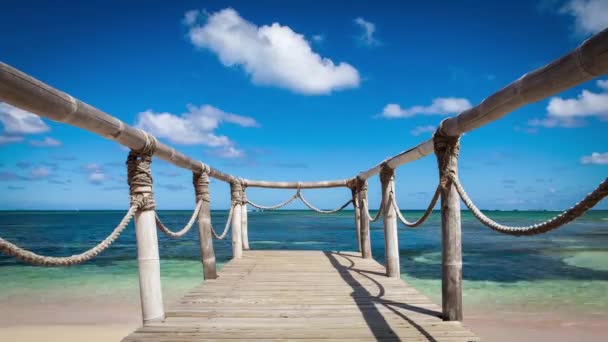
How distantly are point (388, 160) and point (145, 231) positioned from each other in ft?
11.7

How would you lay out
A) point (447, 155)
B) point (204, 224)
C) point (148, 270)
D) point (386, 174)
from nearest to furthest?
point (148, 270) → point (447, 155) → point (204, 224) → point (386, 174)

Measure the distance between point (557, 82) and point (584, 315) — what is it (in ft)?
26.5

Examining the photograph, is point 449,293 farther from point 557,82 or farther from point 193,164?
point 193,164

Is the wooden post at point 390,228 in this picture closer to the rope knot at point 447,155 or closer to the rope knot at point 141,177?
the rope knot at point 447,155

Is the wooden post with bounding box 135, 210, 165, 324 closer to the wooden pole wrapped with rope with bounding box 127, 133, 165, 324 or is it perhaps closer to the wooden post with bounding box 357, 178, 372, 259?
the wooden pole wrapped with rope with bounding box 127, 133, 165, 324

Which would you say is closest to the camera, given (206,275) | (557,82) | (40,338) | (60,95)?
(557,82)

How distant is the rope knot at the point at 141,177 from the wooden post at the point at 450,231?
2900mm

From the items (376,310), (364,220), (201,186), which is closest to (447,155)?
(376,310)

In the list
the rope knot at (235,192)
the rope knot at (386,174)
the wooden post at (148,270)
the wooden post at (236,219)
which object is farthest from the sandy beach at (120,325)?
the wooden post at (148,270)

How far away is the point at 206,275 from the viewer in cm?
541

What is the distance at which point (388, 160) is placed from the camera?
544 centimetres

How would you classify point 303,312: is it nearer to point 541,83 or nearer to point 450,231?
point 450,231

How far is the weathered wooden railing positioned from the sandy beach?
310 cm

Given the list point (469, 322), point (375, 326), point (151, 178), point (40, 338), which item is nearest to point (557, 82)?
point (375, 326)
